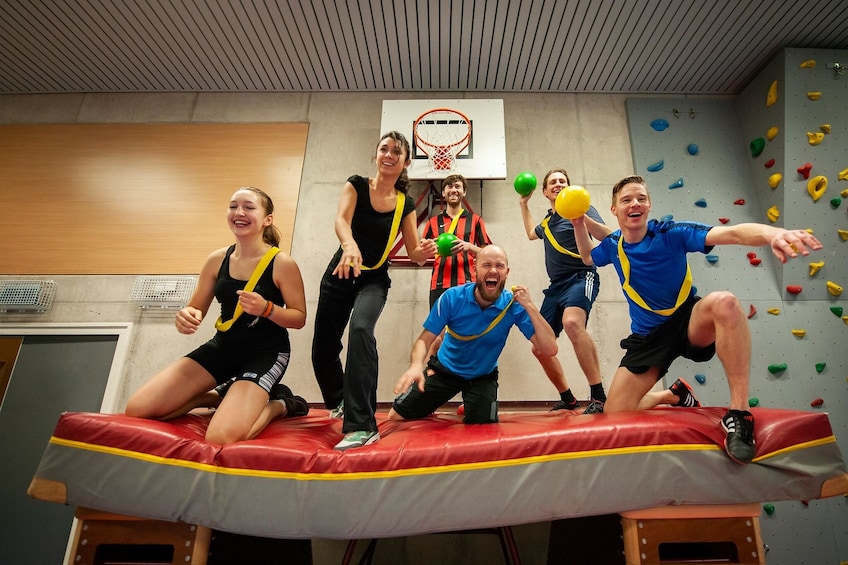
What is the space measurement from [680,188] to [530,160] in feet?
6.15

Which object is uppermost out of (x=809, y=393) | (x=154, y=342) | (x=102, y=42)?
(x=102, y=42)

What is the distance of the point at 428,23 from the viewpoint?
17.0 ft

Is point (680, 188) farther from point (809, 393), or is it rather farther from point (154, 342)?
point (154, 342)

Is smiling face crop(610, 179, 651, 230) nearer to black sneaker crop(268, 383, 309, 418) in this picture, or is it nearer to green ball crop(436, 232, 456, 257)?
green ball crop(436, 232, 456, 257)

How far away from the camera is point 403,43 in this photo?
5.45m

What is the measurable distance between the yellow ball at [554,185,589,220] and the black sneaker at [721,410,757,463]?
1.38 meters

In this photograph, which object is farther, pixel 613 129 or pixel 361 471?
pixel 613 129

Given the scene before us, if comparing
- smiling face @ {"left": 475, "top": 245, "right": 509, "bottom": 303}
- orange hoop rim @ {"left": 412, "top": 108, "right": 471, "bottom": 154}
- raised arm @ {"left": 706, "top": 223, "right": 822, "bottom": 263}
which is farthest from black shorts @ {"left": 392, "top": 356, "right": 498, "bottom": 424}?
orange hoop rim @ {"left": 412, "top": 108, "right": 471, "bottom": 154}

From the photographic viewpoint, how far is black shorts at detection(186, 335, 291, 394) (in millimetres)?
2898

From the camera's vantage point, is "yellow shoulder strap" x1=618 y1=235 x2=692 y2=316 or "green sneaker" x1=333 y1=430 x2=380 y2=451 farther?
"yellow shoulder strap" x1=618 y1=235 x2=692 y2=316

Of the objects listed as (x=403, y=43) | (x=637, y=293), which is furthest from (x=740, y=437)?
(x=403, y=43)

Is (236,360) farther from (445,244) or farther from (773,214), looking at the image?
(773,214)

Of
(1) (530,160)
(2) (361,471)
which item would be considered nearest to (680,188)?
(1) (530,160)

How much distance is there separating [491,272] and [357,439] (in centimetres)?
A: 138
